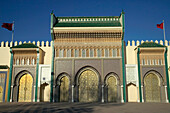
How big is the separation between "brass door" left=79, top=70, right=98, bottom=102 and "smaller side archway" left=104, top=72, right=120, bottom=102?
1093mm

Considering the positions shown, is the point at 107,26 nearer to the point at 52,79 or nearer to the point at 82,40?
the point at 82,40

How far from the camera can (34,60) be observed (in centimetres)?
2009

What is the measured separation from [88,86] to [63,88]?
253 cm

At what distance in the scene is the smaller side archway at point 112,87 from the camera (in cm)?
1897

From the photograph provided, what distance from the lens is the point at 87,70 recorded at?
19.7 meters

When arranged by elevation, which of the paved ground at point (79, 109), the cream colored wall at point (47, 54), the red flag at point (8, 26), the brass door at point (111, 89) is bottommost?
the paved ground at point (79, 109)

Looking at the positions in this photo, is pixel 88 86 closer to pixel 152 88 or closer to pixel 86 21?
pixel 152 88

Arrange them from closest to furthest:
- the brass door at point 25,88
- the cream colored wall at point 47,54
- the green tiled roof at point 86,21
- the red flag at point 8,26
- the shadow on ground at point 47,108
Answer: the shadow on ground at point 47,108, the brass door at point 25,88, the green tiled roof at point 86,21, the cream colored wall at point 47,54, the red flag at point 8,26

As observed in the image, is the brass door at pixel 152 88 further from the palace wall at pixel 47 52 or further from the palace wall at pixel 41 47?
the palace wall at pixel 41 47

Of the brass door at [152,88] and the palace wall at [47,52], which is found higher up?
the palace wall at [47,52]

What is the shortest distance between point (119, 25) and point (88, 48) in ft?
13.3

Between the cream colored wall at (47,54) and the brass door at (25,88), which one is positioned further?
the cream colored wall at (47,54)

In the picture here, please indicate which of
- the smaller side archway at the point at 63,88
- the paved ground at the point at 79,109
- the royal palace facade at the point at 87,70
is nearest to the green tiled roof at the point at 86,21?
the royal palace facade at the point at 87,70

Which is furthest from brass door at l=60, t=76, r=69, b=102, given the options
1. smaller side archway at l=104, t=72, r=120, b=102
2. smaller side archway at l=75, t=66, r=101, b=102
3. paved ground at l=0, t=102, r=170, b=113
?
paved ground at l=0, t=102, r=170, b=113
